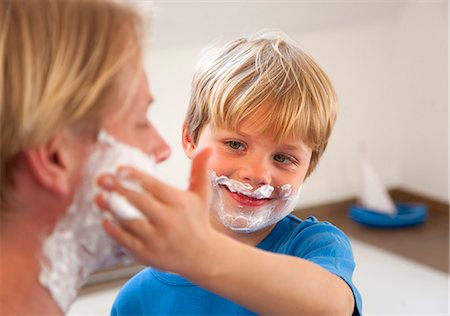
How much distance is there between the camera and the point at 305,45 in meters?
2.91

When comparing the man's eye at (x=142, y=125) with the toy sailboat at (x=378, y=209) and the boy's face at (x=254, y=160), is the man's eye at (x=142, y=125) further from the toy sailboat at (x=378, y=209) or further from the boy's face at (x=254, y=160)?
the toy sailboat at (x=378, y=209)

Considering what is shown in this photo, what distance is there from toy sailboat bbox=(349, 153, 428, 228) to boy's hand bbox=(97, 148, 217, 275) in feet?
7.44

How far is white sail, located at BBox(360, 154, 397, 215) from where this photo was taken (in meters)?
3.04

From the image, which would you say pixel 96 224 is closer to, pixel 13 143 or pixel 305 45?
pixel 13 143

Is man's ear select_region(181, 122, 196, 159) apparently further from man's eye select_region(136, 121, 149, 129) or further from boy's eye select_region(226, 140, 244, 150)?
man's eye select_region(136, 121, 149, 129)

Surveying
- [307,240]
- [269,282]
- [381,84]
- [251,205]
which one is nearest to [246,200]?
[251,205]

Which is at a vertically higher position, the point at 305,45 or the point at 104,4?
the point at 104,4

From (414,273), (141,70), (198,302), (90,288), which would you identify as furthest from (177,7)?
(141,70)

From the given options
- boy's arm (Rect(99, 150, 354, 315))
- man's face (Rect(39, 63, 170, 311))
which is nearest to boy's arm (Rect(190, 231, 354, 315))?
boy's arm (Rect(99, 150, 354, 315))

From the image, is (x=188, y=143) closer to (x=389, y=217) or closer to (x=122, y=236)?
(x=122, y=236)

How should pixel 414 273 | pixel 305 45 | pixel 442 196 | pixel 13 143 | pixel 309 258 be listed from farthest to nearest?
pixel 442 196 < pixel 305 45 < pixel 414 273 < pixel 309 258 < pixel 13 143

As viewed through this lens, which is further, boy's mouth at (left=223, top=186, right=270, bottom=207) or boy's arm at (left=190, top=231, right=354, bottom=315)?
boy's mouth at (left=223, top=186, right=270, bottom=207)

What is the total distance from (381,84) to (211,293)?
216 cm

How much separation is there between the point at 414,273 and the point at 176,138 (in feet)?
2.90
